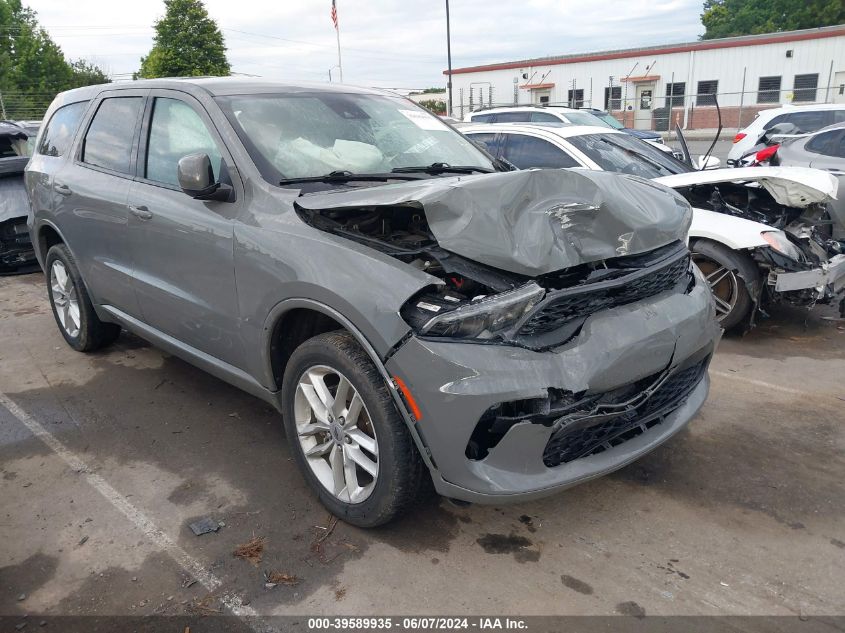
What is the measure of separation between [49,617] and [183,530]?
0.62 metres

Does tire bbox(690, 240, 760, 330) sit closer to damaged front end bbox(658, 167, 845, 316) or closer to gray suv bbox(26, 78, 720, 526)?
damaged front end bbox(658, 167, 845, 316)

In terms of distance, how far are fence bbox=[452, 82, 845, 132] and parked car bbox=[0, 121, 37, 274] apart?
24.9 metres

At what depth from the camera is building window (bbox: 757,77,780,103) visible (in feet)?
105

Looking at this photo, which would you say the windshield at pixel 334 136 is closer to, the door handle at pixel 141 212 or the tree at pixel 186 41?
the door handle at pixel 141 212

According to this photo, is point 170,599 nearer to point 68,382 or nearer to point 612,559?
point 612,559

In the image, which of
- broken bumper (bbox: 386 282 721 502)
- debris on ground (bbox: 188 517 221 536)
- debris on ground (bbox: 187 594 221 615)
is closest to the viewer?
broken bumper (bbox: 386 282 721 502)

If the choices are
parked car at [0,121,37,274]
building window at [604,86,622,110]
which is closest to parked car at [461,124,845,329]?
parked car at [0,121,37,274]

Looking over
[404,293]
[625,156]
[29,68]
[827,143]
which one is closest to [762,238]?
[625,156]

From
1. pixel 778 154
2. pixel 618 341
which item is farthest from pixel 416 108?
pixel 778 154

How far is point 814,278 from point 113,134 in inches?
197

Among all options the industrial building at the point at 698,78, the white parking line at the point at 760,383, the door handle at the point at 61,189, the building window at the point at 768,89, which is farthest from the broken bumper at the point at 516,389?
the building window at the point at 768,89

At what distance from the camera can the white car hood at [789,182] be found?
16.9ft

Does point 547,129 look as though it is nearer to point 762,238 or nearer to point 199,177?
point 762,238

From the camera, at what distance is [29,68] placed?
49781 mm
